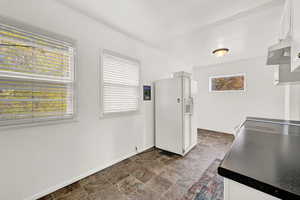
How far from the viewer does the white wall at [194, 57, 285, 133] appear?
11.1ft

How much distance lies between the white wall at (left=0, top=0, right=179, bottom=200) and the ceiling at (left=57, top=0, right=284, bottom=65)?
0.28m

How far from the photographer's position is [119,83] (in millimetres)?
2338

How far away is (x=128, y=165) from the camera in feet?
7.29

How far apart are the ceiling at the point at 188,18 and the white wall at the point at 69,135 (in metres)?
0.28

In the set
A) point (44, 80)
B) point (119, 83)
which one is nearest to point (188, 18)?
point (119, 83)

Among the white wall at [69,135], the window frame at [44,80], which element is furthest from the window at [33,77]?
the white wall at [69,135]

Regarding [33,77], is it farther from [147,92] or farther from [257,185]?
[257,185]

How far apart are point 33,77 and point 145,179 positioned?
213 cm

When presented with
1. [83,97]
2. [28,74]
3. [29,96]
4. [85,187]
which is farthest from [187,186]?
[28,74]

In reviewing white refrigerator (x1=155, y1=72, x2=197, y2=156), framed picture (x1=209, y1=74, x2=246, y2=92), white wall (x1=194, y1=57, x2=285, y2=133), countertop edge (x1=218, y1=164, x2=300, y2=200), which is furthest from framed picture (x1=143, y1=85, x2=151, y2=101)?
framed picture (x1=209, y1=74, x2=246, y2=92)

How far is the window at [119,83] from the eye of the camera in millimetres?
2139

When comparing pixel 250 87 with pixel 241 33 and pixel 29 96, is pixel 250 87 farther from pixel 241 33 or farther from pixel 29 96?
pixel 29 96

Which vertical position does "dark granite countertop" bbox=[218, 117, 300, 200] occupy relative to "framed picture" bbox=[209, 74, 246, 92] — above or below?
below

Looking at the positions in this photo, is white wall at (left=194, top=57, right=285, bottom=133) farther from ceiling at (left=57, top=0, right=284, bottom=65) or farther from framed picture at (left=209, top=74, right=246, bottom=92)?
ceiling at (left=57, top=0, right=284, bottom=65)
